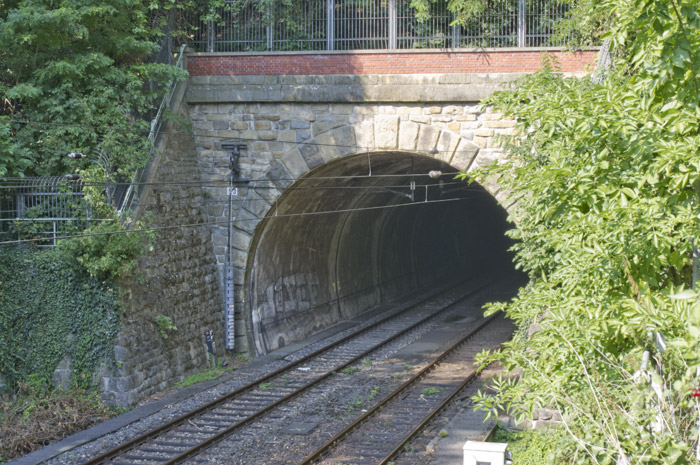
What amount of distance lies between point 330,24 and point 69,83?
5.55 meters

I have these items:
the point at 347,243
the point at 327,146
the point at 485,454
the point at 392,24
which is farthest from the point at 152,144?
the point at 485,454

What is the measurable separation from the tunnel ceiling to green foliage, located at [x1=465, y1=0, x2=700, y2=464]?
9.42 meters

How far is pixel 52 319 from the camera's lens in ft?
40.6

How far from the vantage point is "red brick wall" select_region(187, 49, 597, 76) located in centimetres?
1483

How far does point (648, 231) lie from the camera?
4.89 m

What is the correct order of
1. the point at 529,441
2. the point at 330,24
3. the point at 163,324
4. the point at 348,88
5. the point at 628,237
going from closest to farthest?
the point at 628,237
the point at 529,441
the point at 163,324
the point at 348,88
the point at 330,24

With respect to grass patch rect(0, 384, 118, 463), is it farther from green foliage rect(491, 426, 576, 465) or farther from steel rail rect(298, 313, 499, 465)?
green foliage rect(491, 426, 576, 465)

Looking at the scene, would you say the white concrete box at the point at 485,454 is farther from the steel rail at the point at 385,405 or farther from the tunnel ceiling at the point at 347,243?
the tunnel ceiling at the point at 347,243

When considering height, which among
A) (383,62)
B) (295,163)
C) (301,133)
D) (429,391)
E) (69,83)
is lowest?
(429,391)

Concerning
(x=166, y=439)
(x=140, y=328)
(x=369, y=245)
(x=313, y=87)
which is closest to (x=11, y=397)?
(x=140, y=328)

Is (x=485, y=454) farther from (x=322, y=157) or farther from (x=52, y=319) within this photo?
(x=322, y=157)

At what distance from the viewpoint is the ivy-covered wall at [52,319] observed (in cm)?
1220

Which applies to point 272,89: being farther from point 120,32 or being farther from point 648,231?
point 648,231

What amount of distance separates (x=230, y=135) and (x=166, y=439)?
7264 mm
